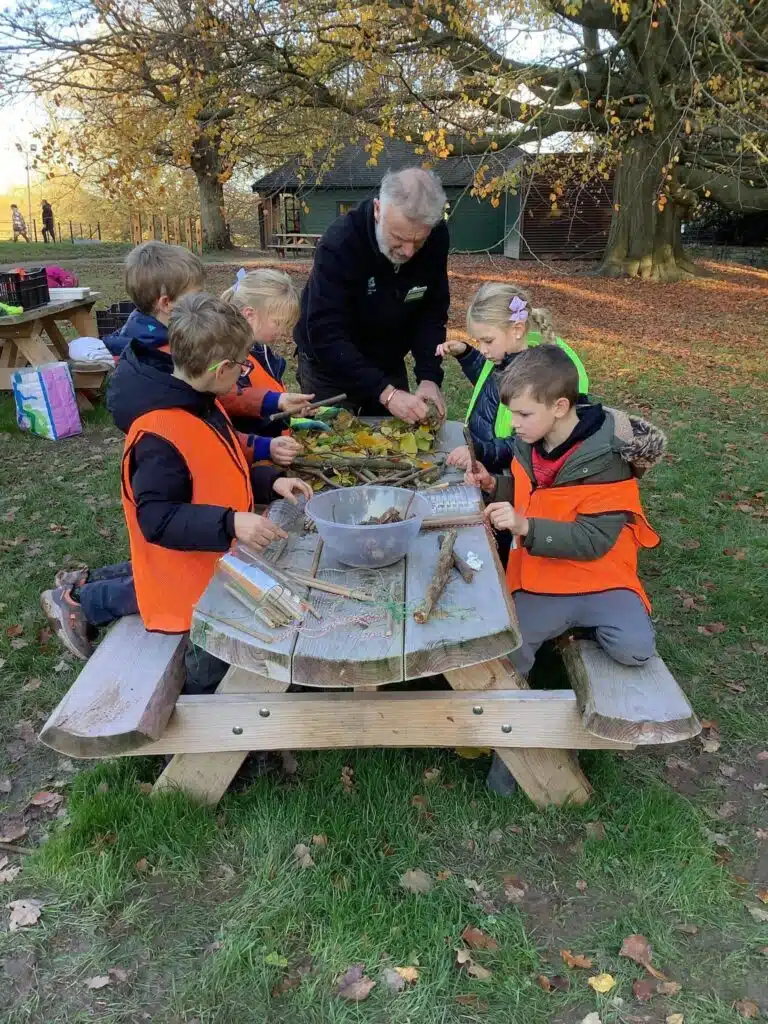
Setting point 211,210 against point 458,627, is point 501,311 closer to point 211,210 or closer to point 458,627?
point 458,627

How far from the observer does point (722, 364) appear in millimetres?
10633

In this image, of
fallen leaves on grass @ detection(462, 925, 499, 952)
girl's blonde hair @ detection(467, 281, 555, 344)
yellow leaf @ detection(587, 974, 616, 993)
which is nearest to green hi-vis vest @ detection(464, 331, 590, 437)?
girl's blonde hair @ detection(467, 281, 555, 344)

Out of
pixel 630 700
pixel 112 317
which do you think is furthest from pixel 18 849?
pixel 112 317

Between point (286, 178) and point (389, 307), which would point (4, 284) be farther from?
point (286, 178)

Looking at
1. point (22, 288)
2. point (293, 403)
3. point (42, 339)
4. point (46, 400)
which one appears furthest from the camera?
point (42, 339)

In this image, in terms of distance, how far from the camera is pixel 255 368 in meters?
4.01

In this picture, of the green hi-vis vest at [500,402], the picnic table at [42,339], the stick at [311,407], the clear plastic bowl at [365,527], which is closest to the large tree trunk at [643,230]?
the picnic table at [42,339]

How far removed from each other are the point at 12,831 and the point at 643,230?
19.2 metres

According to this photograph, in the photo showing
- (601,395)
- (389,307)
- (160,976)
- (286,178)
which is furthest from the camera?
(286,178)

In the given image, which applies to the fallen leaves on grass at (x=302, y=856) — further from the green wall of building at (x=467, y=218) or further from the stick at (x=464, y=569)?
the green wall of building at (x=467, y=218)

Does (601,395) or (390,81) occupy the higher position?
(390,81)

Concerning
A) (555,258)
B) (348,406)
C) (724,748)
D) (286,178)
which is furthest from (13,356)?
(286,178)

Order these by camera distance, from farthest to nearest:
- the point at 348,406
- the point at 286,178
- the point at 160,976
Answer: the point at 286,178 → the point at 348,406 → the point at 160,976

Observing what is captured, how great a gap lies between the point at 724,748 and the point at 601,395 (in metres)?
6.28
